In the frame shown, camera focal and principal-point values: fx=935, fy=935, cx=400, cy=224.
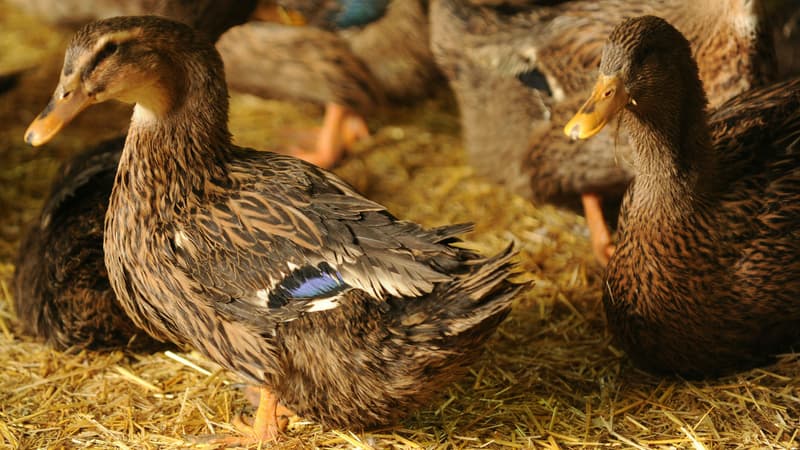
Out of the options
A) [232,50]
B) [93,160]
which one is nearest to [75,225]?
[93,160]

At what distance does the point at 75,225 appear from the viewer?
3.41 m

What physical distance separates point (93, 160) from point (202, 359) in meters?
0.90

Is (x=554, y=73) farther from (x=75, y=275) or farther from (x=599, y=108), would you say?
(x=75, y=275)

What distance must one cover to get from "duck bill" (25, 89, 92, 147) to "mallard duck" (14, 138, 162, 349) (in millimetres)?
837

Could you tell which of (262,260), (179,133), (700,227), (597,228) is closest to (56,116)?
(179,133)

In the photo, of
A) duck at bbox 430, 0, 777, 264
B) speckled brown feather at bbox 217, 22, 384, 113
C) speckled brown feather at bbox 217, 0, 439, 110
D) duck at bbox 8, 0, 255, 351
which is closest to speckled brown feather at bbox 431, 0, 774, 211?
duck at bbox 430, 0, 777, 264

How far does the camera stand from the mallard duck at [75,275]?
332cm

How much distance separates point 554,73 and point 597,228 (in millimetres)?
695

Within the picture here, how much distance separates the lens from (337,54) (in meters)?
4.63

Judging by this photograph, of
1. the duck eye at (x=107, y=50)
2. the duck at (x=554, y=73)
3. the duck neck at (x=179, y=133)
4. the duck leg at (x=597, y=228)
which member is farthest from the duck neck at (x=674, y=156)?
the duck eye at (x=107, y=50)

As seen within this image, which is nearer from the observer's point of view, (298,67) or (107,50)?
(107,50)

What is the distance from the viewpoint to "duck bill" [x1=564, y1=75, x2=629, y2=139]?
2648mm

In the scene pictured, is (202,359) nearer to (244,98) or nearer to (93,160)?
(93,160)

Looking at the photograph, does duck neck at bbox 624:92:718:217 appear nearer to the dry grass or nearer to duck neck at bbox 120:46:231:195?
the dry grass
